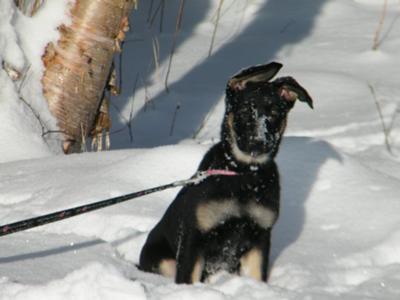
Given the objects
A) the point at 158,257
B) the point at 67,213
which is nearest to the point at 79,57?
the point at 158,257

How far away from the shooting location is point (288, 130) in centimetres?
744

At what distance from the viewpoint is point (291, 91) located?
15.1 ft

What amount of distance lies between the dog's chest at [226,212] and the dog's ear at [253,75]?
52 centimetres

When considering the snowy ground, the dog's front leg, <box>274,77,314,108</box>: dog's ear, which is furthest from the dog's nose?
the snowy ground

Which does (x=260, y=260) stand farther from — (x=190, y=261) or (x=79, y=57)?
(x=79, y=57)

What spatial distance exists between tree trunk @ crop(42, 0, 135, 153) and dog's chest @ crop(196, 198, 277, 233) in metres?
2.67

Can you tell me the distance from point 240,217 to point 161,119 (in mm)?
3726

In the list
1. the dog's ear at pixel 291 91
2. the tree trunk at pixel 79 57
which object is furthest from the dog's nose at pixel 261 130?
the tree trunk at pixel 79 57

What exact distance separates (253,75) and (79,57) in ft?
8.53

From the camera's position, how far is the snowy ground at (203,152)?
436 centimetres

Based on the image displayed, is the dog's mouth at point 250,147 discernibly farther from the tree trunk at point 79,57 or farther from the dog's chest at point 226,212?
the tree trunk at point 79,57

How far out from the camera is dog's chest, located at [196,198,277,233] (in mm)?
4363

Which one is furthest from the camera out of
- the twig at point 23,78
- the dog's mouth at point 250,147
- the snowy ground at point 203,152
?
the twig at point 23,78

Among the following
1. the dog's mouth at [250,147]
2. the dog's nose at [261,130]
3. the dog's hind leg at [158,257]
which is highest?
the dog's nose at [261,130]
